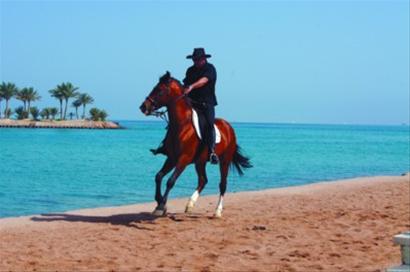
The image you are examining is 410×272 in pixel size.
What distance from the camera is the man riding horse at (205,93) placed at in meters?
11.5

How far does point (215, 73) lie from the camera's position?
11602 millimetres

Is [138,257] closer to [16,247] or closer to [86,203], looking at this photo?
[16,247]

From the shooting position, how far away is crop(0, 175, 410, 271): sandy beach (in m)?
7.97

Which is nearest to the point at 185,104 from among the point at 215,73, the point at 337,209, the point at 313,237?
the point at 215,73

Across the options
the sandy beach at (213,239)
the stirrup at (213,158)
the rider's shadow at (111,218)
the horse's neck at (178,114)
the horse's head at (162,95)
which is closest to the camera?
the sandy beach at (213,239)

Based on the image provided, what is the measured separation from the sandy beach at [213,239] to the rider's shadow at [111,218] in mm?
17

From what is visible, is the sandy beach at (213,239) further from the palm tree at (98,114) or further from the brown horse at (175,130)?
the palm tree at (98,114)

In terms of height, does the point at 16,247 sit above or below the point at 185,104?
below

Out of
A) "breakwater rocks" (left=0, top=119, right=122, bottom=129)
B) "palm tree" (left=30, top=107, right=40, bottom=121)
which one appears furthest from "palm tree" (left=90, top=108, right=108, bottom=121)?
"palm tree" (left=30, top=107, right=40, bottom=121)

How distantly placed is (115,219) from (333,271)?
5279 mm

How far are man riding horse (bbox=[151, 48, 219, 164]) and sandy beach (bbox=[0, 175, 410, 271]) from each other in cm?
136

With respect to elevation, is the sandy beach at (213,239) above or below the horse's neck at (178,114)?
below

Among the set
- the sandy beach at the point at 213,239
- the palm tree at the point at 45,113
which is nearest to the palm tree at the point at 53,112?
the palm tree at the point at 45,113

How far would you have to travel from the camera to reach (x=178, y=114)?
11273mm
